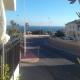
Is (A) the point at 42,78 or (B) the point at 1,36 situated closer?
(B) the point at 1,36

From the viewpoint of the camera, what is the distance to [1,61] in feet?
19.8

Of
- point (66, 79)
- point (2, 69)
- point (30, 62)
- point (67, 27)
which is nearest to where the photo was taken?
point (2, 69)

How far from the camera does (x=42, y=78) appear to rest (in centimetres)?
1388

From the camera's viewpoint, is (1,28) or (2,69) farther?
(2,69)

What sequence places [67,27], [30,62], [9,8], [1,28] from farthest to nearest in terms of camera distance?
[67,27] → [30,62] → [9,8] → [1,28]

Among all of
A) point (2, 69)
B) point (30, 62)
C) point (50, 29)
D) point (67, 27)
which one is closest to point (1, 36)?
point (2, 69)

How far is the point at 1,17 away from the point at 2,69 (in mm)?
1713

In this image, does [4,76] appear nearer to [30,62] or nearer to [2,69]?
[2,69]

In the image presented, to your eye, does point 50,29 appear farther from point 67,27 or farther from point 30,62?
point 30,62

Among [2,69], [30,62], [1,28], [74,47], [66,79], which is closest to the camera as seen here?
[1,28]

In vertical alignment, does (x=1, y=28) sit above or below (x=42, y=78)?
above

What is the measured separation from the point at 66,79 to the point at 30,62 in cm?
802

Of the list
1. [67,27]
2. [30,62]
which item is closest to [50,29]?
[67,27]

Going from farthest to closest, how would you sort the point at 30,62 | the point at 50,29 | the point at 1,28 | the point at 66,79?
the point at 50,29
the point at 30,62
the point at 66,79
the point at 1,28
